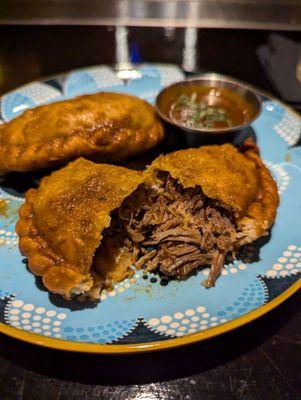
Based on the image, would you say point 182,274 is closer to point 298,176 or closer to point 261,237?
point 261,237

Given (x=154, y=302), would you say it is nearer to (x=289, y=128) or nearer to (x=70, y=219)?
(x=70, y=219)

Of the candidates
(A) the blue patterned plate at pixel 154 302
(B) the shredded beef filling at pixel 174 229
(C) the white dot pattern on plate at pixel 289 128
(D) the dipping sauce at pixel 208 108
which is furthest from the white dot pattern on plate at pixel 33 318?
(C) the white dot pattern on plate at pixel 289 128

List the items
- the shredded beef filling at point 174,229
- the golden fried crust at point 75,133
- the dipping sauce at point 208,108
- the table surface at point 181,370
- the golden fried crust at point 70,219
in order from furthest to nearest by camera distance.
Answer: the dipping sauce at point 208,108, the golden fried crust at point 75,133, the shredded beef filling at point 174,229, the golden fried crust at point 70,219, the table surface at point 181,370

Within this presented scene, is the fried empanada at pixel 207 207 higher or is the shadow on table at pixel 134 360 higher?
the fried empanada at pixel 207 207

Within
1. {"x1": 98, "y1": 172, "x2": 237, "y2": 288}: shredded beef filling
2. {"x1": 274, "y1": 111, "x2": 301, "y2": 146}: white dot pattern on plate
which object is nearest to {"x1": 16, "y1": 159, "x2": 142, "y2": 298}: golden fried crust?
{"x1": 98, "y1": 172, "x2": 237, "y2": 288}: shredded beef filling

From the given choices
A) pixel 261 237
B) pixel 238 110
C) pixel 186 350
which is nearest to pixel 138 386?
pixel 186 350

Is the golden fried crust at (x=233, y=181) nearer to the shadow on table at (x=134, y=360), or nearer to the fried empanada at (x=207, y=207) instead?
the fried empanada at (x=207, y=207)
